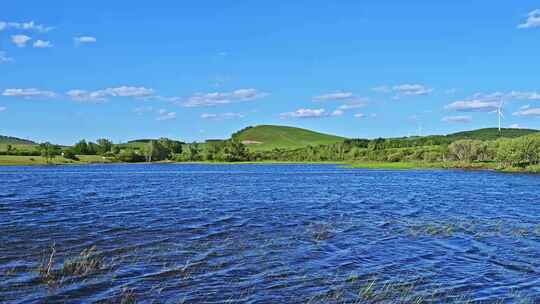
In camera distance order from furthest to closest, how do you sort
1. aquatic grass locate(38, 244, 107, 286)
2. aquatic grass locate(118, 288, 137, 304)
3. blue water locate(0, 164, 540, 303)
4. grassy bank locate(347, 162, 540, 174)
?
grassy bank locate(347, 162, 540, 174)
aquatic grass locate(38, 244, 107, 286)
blue water locate(0, 164, 540, 303)
aquatic grass locate(118, 288, 137, 304)

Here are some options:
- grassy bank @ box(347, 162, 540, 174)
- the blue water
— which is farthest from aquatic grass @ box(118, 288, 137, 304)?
grassy bank @ box(347, 162, 540, 174)

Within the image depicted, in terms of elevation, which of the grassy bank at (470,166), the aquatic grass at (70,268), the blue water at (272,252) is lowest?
the blue water at (272,252)

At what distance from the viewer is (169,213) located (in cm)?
4503

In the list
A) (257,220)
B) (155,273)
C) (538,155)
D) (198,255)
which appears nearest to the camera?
(155,273)

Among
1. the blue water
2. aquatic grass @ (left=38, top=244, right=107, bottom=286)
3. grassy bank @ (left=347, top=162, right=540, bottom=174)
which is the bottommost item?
the blue water

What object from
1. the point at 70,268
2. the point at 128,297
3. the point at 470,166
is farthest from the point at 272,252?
the point at 470,166

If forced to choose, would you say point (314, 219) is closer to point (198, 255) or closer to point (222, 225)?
point (222, 225)

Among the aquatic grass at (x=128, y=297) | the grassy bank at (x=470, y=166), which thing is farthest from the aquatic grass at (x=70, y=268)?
the grassy bank at (x=470, y=166)

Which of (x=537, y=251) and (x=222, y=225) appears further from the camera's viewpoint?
(x=222, y=225)

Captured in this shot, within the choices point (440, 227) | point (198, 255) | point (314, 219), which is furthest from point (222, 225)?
point (440, 227)

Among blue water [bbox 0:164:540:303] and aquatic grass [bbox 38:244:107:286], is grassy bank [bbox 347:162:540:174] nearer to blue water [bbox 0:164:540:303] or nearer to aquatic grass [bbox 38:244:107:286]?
blue water [bbox 0:164:540:303]

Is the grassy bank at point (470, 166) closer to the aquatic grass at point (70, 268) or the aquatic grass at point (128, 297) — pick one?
the aquatic grass at point (70, 268)

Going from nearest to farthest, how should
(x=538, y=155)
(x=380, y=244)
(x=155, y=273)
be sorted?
(x=155, y=273), (x=380, y=244), (x=538, y=155)

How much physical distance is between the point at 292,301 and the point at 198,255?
8.97m
